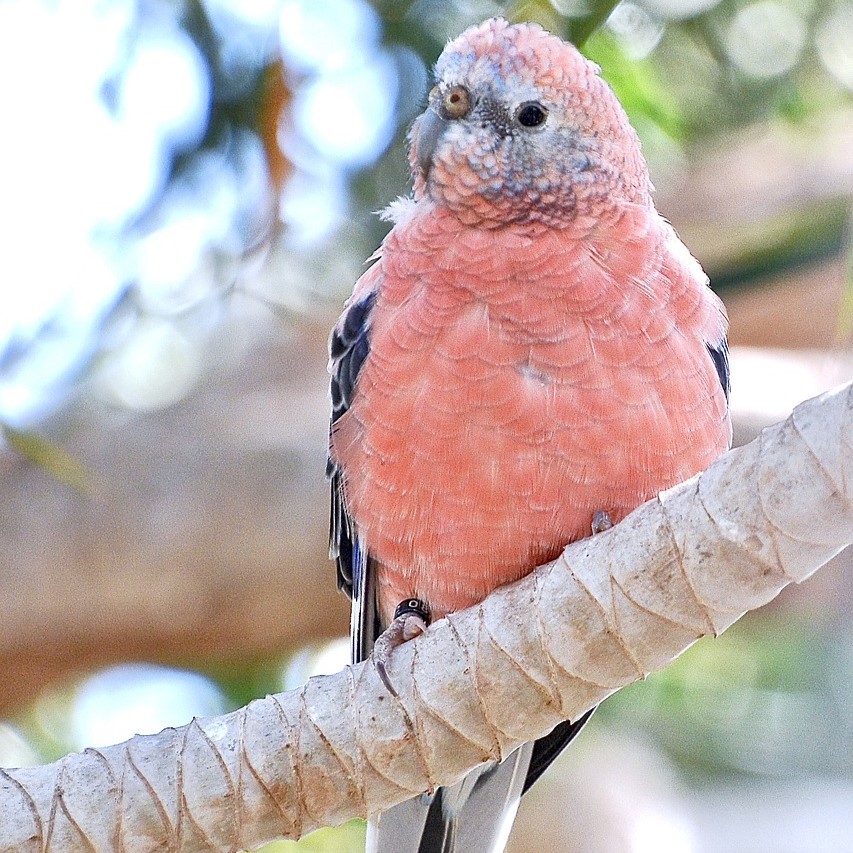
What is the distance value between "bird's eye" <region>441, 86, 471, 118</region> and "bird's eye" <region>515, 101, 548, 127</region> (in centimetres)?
15

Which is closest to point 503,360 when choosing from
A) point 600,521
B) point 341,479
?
point 600,521

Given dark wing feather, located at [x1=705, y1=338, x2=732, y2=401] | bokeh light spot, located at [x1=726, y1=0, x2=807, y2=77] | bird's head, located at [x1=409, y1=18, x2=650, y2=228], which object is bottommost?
dark wing feather, located at [x1=705, y1=338, x2=732, y2=401]

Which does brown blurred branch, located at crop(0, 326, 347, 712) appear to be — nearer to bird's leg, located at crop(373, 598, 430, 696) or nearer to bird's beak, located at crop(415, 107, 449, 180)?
bird's leg, located at crop(373, 598, 430, 696)

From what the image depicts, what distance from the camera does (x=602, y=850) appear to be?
5969 millimetres

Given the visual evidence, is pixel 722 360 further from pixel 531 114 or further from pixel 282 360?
pixel 282 360

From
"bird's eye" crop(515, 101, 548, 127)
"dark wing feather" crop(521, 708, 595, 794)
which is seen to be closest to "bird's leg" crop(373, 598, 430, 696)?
"dark wing feather" crop(521, 708, 595, 794)

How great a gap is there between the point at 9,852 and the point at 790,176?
5817 millimetres

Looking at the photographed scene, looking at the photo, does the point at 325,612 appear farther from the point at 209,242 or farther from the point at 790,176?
the point at 790,176

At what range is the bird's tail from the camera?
3555mm

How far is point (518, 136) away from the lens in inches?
131

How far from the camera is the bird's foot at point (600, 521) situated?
9.77 feet

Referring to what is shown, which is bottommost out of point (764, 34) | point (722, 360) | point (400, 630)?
point (400, 630)

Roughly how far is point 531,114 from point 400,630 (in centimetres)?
146

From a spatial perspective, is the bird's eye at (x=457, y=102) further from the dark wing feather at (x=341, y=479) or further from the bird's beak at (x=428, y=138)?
the dark wing feather at (x=341, y=479)
